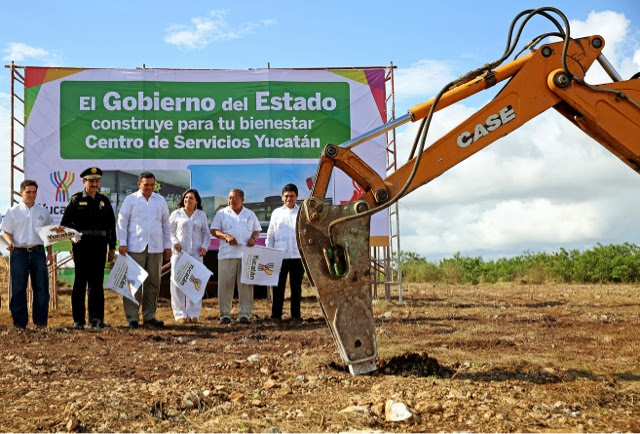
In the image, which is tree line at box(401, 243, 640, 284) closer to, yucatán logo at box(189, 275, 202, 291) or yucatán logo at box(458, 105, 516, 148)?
yucatán logo at box(189, 275, 202, 291)

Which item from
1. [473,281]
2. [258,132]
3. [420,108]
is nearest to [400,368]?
[420,108]

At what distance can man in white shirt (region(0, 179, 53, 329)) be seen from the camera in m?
8.46

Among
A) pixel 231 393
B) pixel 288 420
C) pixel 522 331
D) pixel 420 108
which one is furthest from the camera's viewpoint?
pixel 522 331

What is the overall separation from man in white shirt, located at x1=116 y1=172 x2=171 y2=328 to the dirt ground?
1.56ft

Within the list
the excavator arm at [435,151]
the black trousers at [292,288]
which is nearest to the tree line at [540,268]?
the black trousers at [292,288]

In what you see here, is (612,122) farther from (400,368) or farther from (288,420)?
(288,420)

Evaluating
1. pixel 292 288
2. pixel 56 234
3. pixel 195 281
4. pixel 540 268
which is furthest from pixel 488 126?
pixel 540 268

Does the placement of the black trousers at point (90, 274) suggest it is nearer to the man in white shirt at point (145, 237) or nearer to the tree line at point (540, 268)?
the man in white shirt at point (145, 237)

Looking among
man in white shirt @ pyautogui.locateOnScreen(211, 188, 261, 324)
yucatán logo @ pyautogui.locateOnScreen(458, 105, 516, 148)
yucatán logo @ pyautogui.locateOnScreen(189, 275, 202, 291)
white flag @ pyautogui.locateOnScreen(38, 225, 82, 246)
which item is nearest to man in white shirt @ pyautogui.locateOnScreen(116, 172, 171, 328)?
yucatán logo @ pyautogui.locateOnScreen(189, 275, 202, 291)

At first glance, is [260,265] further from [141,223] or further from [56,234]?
[56,234]

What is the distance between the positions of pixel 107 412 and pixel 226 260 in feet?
17.1

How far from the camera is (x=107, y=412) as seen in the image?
3.98 metres

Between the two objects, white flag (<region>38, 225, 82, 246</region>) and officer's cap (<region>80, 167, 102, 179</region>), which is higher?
officer's cap (<region>80, 167, 102, 179</region>)

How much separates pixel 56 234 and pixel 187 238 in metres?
1.62
